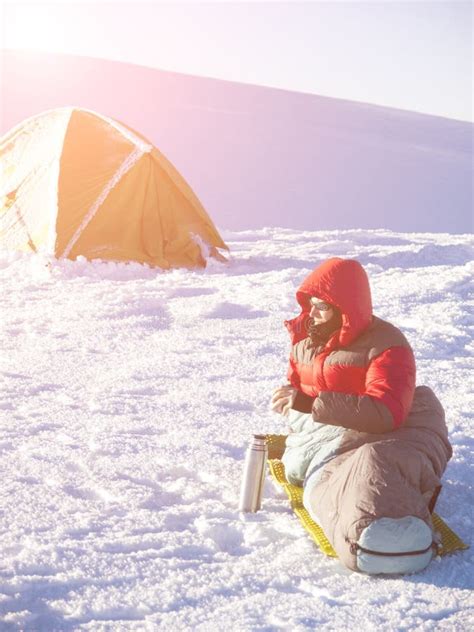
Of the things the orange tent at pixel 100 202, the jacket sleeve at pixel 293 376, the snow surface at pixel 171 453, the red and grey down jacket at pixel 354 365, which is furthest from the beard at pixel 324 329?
the orange tent at pixel 100 202

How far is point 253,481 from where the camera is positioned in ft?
11.2

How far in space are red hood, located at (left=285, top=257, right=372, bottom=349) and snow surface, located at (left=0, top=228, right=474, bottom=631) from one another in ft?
2.56

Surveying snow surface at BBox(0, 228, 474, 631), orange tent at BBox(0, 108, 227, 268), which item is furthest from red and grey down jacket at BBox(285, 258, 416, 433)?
orange tent at BBox(0, 108, 227, 268)

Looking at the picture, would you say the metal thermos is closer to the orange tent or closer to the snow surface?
the snow surface

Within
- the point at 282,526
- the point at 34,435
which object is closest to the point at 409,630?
the point at 282,526

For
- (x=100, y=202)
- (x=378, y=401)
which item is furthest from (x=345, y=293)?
(x=100, y=202)

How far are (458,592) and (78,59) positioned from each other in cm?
4745

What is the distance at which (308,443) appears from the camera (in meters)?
3.50

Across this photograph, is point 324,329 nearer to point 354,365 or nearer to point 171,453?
point 354,365

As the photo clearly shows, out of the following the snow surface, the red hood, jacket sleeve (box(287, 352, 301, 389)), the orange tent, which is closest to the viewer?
the snow surface

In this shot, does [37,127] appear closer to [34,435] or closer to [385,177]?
[34,435]

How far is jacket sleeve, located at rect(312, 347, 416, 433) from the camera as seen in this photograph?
10.2 ft

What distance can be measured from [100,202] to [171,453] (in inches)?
202

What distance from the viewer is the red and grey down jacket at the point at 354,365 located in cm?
312
